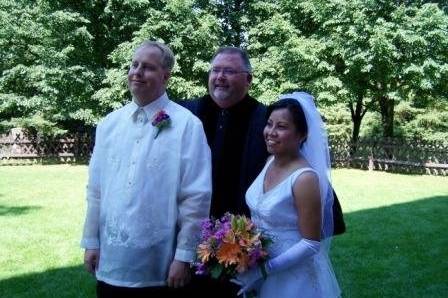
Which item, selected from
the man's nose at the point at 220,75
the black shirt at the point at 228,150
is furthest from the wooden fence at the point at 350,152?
the man's nose at the point at 220,75

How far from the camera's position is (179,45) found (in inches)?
835

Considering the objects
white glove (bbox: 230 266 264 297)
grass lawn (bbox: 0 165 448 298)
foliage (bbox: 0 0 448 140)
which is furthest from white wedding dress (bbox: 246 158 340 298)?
foliage (bbox: 0 0 448 140)

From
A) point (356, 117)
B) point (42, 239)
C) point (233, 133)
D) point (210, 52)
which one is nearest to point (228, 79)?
point (233, 133)

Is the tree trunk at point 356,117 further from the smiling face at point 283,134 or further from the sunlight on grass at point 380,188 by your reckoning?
the smiling face at point 283,134

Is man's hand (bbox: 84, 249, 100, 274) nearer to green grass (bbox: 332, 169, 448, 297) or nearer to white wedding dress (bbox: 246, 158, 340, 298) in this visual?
white wedding dress (bbox: 246, 158, 340, 298)

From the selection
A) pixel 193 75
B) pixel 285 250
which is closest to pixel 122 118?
pixel 285 250

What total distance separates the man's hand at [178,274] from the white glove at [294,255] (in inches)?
19.2

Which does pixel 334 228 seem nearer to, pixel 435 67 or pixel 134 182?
pixel 134 182

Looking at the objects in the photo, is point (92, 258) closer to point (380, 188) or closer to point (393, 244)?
point (393, 244)

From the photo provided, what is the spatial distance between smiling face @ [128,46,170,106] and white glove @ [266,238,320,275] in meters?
1.25

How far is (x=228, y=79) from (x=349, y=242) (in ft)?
17.1

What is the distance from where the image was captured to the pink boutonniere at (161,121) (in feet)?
9.90

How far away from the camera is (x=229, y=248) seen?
2.75m

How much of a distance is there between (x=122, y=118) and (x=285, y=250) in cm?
131
